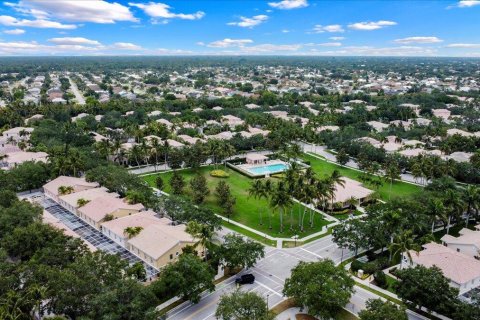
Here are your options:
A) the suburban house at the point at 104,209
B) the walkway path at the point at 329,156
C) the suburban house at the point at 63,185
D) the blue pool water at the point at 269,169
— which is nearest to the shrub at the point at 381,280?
the suburban house at the point at 104,209

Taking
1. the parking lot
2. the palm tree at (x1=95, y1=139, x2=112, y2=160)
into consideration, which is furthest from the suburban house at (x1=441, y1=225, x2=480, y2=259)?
the palm tree at (x1=95, y1=139, x2=112, y2=160)

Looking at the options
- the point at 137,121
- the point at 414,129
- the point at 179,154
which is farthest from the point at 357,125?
the point at 137,121

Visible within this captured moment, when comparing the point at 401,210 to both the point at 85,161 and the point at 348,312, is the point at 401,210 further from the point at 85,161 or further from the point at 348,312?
the point at 85,161

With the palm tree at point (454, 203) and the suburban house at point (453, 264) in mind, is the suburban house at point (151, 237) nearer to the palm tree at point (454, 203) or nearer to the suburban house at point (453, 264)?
the suburban house at point (453, 264)

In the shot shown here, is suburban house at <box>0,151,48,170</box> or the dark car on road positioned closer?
the dark car on road

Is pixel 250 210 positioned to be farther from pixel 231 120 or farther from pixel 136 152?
pixel 231 120

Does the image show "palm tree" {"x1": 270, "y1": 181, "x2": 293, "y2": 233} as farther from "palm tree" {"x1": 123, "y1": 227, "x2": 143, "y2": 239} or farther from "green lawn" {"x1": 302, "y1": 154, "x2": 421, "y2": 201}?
"green lawn" {"x1": 302, "y1": 154, "x2": 421, "y2": 201}

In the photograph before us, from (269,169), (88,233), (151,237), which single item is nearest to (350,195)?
(269,169)
